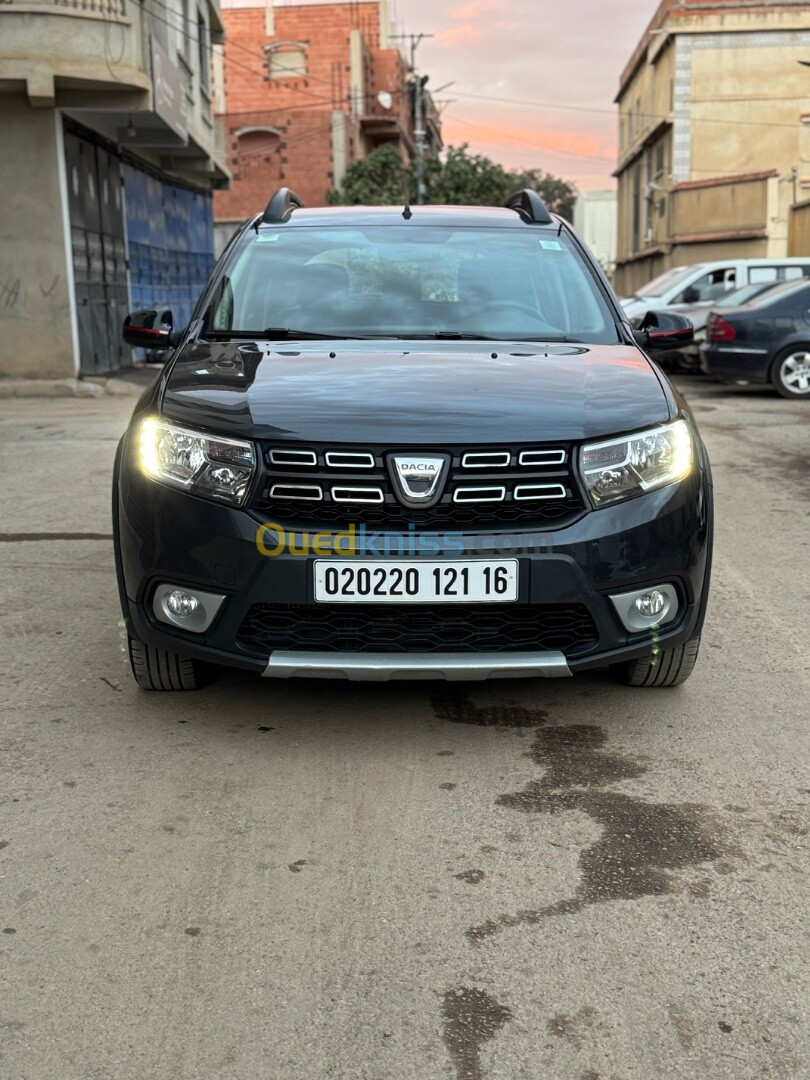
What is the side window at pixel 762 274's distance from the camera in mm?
18375

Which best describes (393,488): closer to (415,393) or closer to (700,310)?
(415,393)

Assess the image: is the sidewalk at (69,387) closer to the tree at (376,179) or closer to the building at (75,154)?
the building at (75,154)

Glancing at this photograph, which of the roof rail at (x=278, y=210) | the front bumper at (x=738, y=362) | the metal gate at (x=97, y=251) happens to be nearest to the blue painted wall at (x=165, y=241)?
the metal gate at (x=97, y=251)

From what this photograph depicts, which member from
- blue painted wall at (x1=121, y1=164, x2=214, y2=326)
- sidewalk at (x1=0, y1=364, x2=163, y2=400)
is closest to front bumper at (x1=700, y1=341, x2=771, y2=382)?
sidewalk at (x1=0, y1=364, x2=163, y2=400)

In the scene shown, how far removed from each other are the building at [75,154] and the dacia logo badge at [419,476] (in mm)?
13563

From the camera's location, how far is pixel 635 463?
3.55 metres

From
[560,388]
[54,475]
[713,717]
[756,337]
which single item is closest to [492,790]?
[713,717]

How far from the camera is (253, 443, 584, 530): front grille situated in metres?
3.39

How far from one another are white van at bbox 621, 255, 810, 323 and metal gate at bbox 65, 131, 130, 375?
7993 millimetres

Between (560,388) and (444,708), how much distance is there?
1.12 metres

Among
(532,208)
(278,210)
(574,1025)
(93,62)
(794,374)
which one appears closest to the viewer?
(574,1025)

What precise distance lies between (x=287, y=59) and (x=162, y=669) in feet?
179

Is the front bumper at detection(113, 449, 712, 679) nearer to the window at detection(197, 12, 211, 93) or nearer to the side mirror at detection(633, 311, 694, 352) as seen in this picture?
the side mirror at detection(633, 311, 694, 352)

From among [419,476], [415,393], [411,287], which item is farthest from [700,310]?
[419,476]
